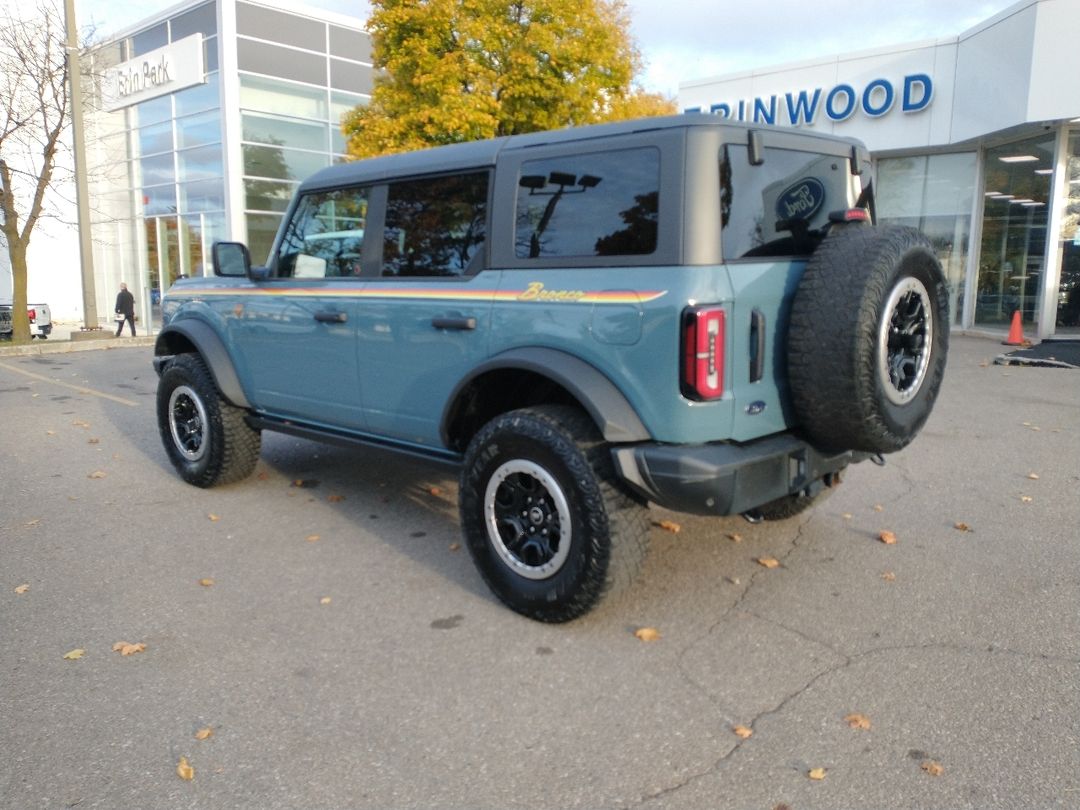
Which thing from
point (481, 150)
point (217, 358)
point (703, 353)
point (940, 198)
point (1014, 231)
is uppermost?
point (940, 198)

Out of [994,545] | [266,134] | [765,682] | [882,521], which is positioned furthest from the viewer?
[266,134]

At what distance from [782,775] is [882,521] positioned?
2822 millimetres

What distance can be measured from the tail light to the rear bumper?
24cm

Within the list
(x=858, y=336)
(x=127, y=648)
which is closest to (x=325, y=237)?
(x=127, y=648)

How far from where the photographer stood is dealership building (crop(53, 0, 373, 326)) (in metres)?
21.7

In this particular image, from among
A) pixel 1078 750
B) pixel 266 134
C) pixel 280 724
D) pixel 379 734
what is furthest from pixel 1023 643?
pixel 266 134

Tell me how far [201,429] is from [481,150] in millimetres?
3053

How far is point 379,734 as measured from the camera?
9.27ft

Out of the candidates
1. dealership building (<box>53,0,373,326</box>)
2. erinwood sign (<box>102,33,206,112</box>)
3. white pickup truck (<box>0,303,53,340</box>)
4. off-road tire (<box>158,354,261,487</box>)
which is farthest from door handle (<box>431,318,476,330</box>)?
white pickup truck (<box>0,303,53,340</box>)

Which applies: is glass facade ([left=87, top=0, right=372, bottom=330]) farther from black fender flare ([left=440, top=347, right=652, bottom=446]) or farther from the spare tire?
the spare tire

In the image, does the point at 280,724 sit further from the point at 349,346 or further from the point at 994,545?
the point at 994,545

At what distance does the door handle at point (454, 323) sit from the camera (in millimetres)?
3883

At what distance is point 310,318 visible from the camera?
4.82 m

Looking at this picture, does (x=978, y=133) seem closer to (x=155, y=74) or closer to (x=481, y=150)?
(x=481, y=150)
